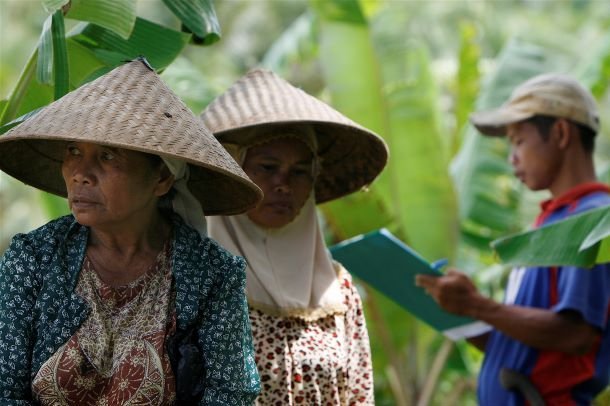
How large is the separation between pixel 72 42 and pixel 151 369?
51.4 inches

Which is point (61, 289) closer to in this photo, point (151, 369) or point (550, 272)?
point (151, 369)

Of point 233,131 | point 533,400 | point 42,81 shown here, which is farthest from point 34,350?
point 533,400

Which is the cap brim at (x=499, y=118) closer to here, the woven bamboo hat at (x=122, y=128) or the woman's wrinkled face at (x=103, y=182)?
the woven bamboo hat at (x=122, y=128)

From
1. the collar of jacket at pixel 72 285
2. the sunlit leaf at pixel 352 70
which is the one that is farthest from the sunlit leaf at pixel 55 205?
the collar of jacket at pixel 72 285

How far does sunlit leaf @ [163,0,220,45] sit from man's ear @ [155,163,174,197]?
82 centimetres

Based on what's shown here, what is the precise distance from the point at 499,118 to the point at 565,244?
78 centimetres

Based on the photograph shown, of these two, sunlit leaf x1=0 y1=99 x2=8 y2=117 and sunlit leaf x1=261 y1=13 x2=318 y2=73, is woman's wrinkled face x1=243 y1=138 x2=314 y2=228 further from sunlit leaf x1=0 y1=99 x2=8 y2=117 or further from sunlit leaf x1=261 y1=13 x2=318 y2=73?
sunlit leaf x1=261 y1=13 x2=318 y2=73

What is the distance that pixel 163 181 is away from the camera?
289 centimetres

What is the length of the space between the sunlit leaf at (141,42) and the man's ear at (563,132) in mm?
1546

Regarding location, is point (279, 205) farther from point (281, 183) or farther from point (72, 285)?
point (72, 285)

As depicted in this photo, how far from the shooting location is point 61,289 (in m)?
2.73

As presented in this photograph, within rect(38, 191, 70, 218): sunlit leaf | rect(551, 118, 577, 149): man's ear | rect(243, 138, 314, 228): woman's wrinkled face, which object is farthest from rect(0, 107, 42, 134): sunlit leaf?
rect(38, 191, 70, 218): sunlit leaf

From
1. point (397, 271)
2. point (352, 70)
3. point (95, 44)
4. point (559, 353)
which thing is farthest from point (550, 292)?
point (352, 70)

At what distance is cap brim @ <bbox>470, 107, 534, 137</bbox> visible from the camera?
14.6ft
